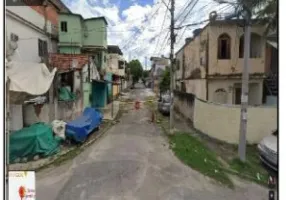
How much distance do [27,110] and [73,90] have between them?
Answer: 190 inches

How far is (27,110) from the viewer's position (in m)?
9.47

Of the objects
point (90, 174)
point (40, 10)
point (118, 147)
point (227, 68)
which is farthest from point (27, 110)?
point (227, 68)

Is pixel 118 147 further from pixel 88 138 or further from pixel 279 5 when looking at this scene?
pixel 279 5

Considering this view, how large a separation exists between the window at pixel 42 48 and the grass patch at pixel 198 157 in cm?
717

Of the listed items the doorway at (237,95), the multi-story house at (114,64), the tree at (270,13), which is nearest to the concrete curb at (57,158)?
the tree at (270,13)

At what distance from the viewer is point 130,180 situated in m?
6.27

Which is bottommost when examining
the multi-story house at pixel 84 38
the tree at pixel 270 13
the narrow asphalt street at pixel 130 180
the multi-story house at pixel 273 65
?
the narrow asphalt street at pixel 130 180

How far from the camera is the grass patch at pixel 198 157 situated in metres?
6.86

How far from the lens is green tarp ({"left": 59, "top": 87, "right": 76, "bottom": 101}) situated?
505 inches

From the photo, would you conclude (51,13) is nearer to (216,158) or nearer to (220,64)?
(220,64)

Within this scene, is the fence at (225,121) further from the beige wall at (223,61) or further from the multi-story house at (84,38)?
the multi-story house at (84,38)

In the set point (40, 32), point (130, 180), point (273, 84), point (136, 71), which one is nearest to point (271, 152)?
point (273, 84)

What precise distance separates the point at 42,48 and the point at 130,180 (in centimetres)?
955

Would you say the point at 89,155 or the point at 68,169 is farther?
the point at 89,155
